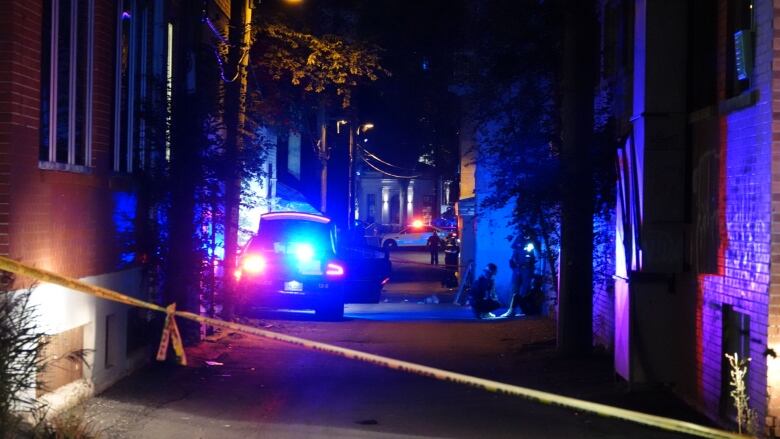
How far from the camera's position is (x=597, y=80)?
15047 mm

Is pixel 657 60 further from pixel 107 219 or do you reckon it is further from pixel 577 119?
pixel 107 219

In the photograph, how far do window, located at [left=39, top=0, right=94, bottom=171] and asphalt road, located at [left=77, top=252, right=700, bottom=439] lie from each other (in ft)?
7.90

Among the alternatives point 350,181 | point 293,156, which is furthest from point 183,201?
point 350,181

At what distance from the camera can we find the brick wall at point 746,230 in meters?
7.40

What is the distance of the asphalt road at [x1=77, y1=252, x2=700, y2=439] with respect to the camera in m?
8.23

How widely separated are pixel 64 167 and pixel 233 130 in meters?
4.99

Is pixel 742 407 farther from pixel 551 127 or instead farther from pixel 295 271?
pixel 295 271

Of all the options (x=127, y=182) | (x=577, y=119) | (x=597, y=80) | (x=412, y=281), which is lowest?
(x=412, y=281)

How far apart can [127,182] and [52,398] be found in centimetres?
336

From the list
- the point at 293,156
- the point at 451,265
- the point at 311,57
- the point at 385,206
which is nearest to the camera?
the point at 311,57

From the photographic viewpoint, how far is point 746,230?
7887 millimetres

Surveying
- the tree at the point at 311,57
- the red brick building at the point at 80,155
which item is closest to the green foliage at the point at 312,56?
the tree at the point at 311,57

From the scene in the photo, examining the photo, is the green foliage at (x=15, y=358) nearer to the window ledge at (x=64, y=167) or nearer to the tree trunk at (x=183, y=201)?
the window ledge at (x=64, y=167)

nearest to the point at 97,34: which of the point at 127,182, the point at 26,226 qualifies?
the point at 127,182
